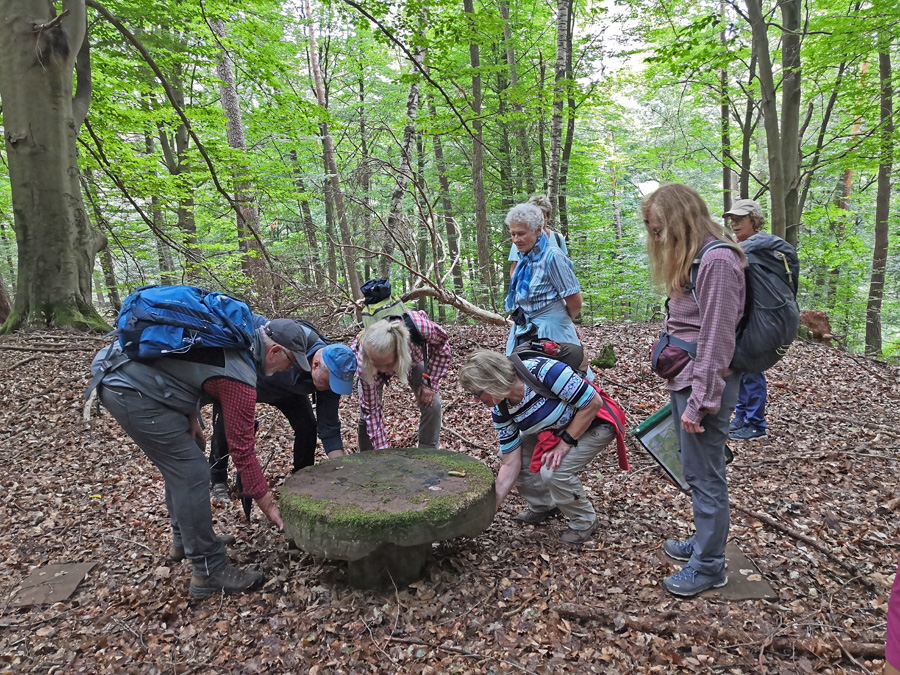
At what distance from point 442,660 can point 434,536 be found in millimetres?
565

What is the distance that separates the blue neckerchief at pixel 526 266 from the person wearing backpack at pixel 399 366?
33.7 inches

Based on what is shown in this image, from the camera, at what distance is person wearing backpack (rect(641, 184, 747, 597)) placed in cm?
233

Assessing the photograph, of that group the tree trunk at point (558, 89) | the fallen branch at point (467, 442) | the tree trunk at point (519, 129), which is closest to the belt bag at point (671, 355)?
the fallen branch at point (467, 442)

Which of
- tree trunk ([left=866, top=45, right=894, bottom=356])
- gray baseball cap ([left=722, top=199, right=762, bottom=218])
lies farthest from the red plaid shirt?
tree trunk ([left=866, top=45, right=894, bottom=356])

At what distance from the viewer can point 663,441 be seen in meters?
3.10

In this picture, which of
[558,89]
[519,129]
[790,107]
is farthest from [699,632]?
[519,129]

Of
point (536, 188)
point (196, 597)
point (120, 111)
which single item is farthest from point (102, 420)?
point (536, 188)

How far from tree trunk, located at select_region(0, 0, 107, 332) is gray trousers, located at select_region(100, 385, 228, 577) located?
17.3 ft

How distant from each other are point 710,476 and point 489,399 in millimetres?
1249

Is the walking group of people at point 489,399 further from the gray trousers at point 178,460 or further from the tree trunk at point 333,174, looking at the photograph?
the tree trunk at point 333,174

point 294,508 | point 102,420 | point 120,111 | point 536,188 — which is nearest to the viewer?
point 294,508

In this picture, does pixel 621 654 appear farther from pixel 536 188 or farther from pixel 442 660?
pixel 536 188

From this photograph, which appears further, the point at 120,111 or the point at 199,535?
the point at 120,111

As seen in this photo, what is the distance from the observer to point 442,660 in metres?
2.38
